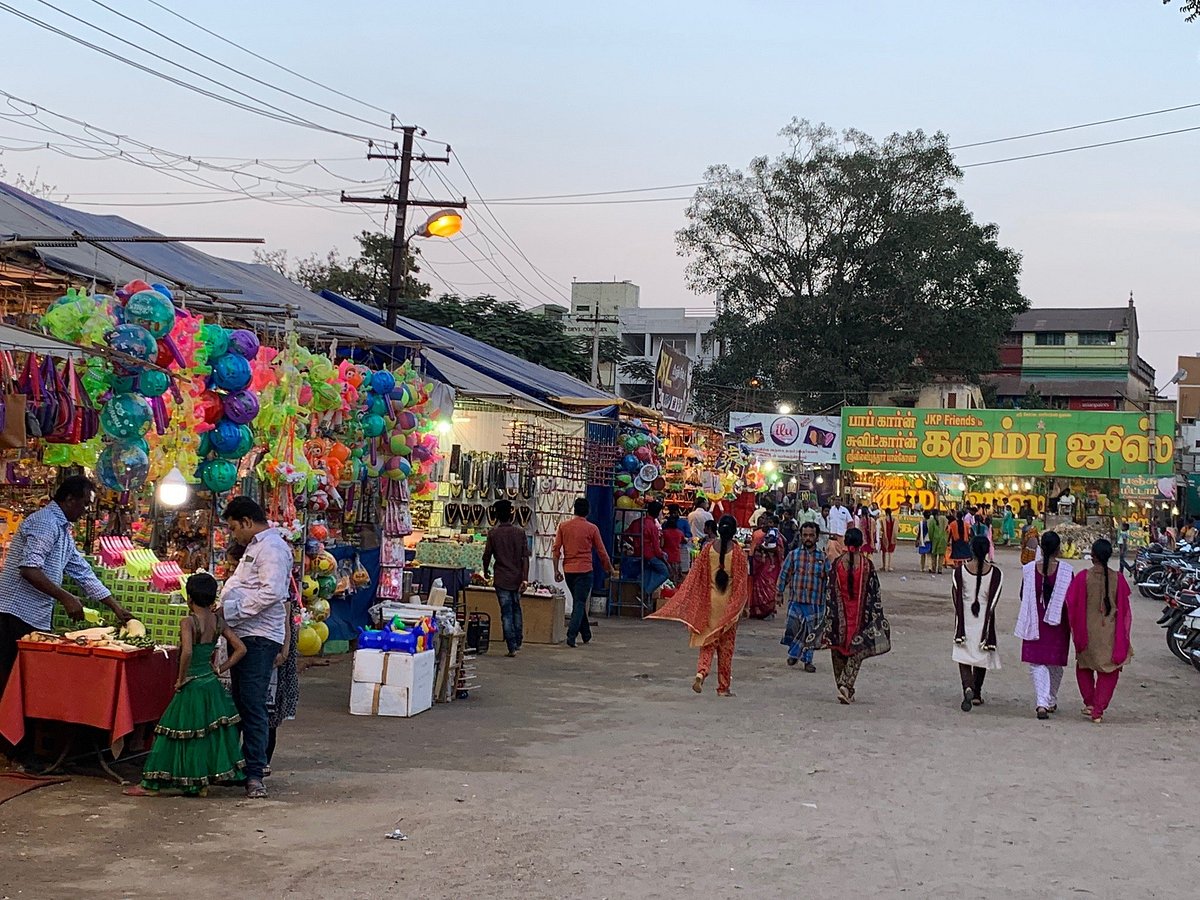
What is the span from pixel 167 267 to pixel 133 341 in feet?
14.3

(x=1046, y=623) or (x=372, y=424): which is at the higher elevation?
(x=372, y=424)

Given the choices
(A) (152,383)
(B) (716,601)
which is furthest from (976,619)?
(A) (152,383)

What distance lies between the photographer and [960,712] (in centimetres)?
1135

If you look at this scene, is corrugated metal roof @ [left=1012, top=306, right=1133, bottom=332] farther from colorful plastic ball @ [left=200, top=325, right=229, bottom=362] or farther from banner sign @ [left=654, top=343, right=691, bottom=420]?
colorful plastic ball @ [left=200, top=325, right=229, bottom=362]

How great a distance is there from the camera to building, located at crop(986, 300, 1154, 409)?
75562 millimetres

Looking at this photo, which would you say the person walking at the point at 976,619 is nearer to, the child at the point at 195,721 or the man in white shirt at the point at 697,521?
the child at the point at 195,721

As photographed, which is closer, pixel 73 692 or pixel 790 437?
pixel 73 692

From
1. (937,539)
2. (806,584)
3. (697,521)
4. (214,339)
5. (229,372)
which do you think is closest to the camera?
(214,339)

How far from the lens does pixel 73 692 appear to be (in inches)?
282

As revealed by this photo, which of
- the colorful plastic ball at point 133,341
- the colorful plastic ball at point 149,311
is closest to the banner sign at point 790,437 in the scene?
the colorful plastic ball at point 149,311

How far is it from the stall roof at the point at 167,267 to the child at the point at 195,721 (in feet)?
9.95

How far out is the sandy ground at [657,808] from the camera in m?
5.82

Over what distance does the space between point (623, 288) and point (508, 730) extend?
70472mm

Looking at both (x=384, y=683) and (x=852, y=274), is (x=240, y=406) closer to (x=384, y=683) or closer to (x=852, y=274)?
(x=384, y=683)
